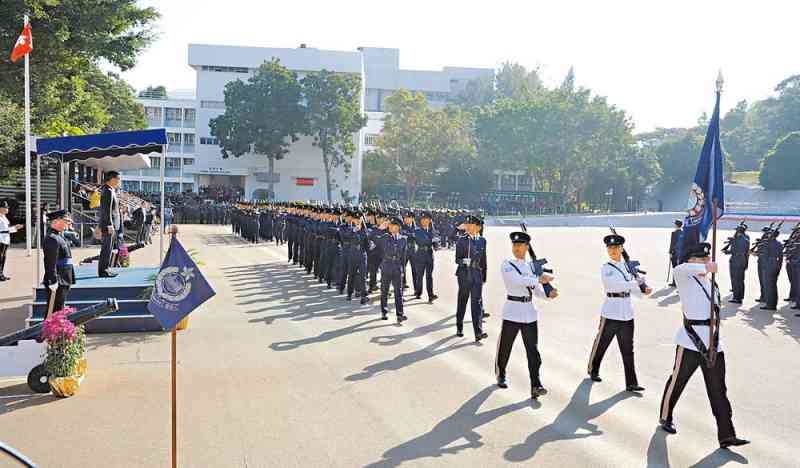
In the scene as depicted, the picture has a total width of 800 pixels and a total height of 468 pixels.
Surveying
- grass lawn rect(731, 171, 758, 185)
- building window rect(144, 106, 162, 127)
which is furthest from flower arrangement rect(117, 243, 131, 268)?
grass lawn rect(731, 171, 758, 185)

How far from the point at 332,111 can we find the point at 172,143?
23407mm

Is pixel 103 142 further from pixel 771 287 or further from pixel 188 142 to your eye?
pixel 188 142

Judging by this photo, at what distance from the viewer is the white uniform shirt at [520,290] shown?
7703 mm

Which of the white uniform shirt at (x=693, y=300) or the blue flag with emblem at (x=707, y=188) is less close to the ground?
the blue flag with emblem at (x=707, y=188)

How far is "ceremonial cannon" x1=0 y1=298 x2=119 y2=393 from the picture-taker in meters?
7.59

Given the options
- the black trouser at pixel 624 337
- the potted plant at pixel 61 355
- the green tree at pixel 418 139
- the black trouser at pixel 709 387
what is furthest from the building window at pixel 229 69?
the black trouser at pixel 709 387

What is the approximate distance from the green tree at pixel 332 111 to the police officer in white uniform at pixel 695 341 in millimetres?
55454

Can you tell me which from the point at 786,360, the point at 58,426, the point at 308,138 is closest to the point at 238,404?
the point at 58,426

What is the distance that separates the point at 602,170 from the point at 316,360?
203 feet

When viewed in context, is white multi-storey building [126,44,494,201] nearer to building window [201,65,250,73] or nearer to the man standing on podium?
building window [201,65,250,73]

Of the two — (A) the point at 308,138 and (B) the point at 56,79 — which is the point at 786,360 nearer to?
(B) the point at 56,79

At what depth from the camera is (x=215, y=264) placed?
21.0 metres

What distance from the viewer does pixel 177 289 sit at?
584cm

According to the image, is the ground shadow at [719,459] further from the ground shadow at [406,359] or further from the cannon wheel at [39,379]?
the cannon wheel at [39,379]
